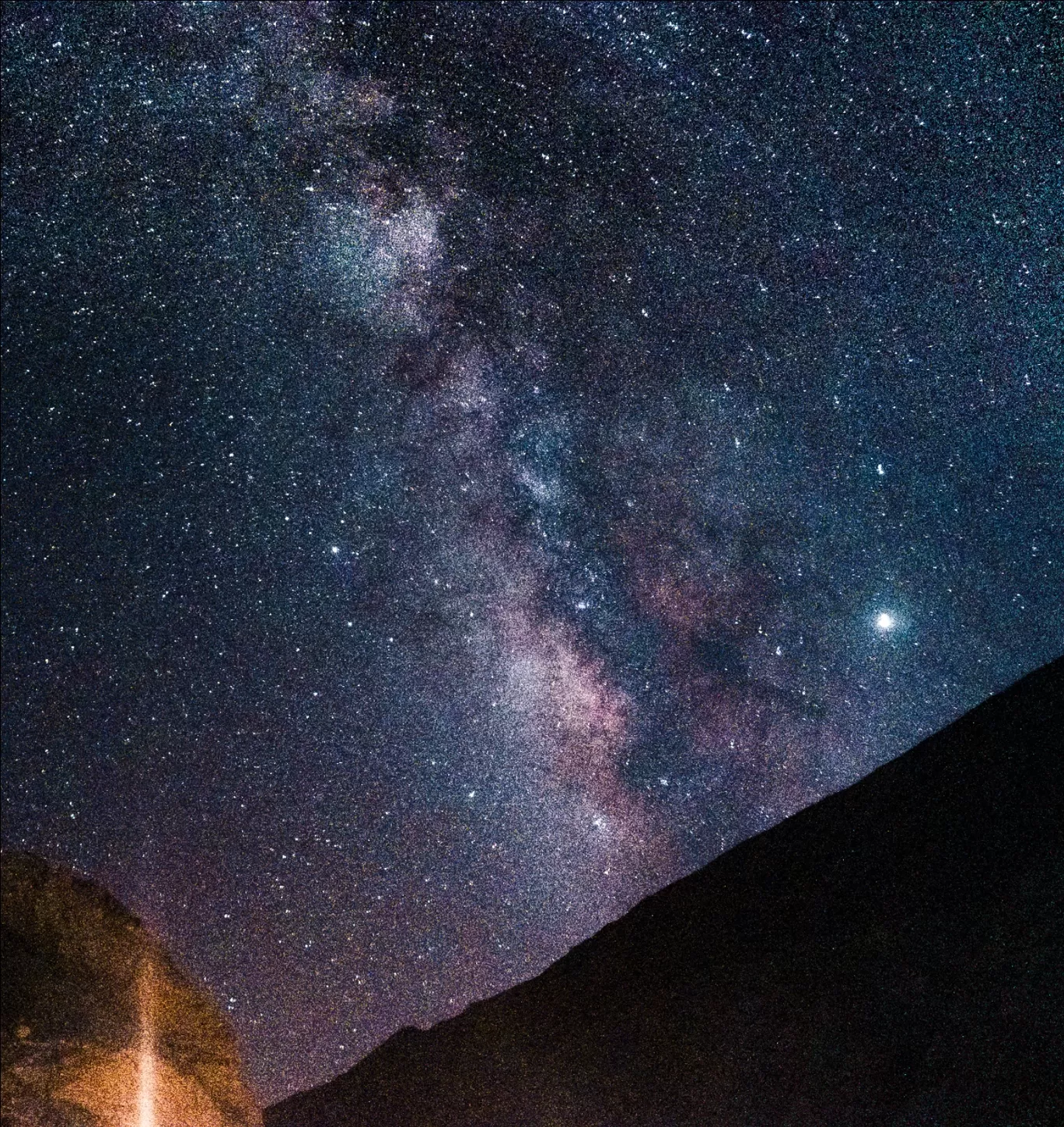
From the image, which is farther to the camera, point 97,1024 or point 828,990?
point 828,990

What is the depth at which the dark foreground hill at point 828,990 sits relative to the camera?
17781mm

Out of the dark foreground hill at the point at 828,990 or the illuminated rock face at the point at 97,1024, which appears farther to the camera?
the dark foreground hill at the point at 828,990

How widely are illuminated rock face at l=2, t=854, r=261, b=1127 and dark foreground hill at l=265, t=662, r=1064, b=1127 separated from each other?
498 inches

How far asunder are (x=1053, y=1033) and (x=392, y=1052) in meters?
26.6

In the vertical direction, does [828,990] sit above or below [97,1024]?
below

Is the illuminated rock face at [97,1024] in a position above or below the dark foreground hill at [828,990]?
above

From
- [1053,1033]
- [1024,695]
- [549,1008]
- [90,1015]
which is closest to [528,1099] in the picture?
[549,1008]

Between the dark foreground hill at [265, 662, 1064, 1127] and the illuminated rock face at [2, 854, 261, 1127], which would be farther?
the dark foreground hill at [265, 662, 1064, 1127]

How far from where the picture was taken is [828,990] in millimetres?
23672

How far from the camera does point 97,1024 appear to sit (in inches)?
292

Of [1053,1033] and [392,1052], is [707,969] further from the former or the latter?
[1053,1033]

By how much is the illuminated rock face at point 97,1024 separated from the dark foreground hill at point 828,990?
1265cm

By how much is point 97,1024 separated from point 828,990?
21.3 m

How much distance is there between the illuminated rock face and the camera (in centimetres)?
685
